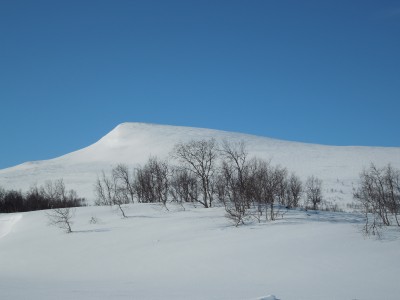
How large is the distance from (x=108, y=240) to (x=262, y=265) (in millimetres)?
13454

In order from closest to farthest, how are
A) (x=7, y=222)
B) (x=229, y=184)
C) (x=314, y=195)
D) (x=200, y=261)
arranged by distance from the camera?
(x=200, y=261)
(x=7, y=222)
(x=229, y=184)
(x=314, y=195)

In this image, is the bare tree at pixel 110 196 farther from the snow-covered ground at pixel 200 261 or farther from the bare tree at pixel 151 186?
the snow-covered ground at pixel 200 261

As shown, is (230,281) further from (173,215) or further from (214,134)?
(214,134)

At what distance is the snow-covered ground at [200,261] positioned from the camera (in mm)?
13703

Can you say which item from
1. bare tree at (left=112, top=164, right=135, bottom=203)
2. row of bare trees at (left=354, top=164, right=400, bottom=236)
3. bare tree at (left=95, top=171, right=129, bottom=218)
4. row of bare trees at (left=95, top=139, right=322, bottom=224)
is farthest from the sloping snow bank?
row of bare trees at (left=354, top=164, right=400, bottom=236)

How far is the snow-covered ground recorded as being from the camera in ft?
45.0

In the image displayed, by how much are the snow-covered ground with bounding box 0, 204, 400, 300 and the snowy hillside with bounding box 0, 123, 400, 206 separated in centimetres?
3761

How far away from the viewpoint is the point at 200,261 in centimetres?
2027

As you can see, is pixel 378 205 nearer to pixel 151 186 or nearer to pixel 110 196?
pixel 151 186

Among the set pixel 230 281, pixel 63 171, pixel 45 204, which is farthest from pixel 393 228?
pixel 63 171

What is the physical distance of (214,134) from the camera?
138m

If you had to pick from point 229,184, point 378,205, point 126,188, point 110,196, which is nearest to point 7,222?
point 229,184

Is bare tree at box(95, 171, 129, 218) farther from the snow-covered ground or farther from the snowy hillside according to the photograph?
the snow-covered ground

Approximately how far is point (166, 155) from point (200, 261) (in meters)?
96.0
